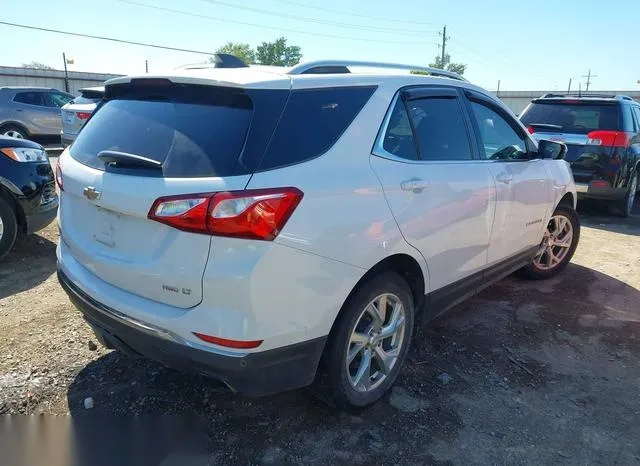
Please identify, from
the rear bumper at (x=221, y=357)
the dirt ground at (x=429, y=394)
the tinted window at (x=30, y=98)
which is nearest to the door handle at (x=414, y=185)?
the rear bumper at (x=221, y=357)

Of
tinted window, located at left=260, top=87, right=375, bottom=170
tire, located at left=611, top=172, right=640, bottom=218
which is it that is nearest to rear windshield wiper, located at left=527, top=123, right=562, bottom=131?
tire, located at left=611, top=172, right=640, bottom=218

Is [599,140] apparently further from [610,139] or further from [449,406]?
[449,406]

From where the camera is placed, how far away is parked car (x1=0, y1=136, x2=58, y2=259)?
4.81 metres

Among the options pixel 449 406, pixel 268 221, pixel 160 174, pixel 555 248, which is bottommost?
pixel 449 406

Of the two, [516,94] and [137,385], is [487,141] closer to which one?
[137,385]

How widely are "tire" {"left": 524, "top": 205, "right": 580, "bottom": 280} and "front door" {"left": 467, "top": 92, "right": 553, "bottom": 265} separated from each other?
1.76 ft

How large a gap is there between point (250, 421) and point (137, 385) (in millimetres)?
765

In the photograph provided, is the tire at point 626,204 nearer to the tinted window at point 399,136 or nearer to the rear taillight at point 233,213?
the tinted window at point 399,136

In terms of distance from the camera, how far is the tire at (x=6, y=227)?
15.7 ft

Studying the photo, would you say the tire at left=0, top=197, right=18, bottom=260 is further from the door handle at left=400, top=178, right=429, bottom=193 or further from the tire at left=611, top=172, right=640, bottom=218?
the tire at left=611, top=172, right=640, bottom=218

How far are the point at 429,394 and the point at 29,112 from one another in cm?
1442

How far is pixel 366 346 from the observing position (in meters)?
2.79

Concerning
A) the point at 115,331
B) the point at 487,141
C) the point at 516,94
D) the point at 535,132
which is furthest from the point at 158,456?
the point at 516,94

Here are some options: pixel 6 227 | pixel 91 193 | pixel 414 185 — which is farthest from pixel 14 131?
pixel 414 185
